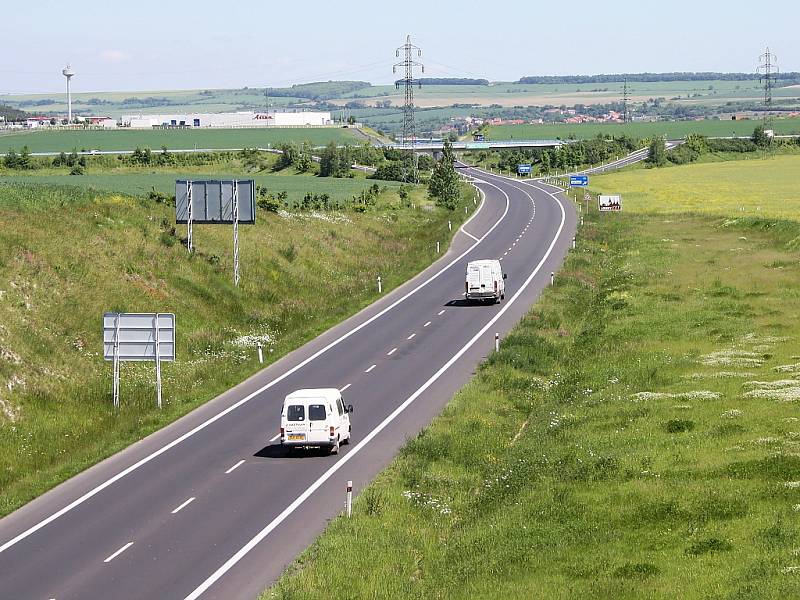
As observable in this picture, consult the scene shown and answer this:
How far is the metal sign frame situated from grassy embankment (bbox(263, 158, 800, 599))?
1079 cm

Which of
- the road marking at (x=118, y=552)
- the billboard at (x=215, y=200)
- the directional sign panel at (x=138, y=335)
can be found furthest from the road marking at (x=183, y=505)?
the billboard at (x=215, y=200)

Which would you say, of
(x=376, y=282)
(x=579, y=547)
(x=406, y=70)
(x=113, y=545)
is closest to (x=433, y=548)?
(x=579, y=547)

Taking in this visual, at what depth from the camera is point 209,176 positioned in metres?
184

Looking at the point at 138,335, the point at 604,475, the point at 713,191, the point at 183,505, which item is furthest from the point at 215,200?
the point at 713,191

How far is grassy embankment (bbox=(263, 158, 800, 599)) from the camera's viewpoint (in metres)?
25.6

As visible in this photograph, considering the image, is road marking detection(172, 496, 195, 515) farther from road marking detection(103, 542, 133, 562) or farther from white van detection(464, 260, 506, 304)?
white van detection(464, 260, 506, 304)

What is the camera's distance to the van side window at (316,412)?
39.5m

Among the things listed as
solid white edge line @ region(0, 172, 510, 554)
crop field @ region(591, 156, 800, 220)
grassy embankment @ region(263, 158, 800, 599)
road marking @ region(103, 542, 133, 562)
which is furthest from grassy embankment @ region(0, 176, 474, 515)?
crop field @ region(591, 156, 800, 220)

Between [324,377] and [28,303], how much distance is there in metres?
14.8

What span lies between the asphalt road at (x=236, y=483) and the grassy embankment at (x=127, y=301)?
61.2 inches

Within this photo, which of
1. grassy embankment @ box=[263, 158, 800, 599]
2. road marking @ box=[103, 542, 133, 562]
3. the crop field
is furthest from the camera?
the crop field

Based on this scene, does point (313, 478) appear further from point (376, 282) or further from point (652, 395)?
point (376, 282)

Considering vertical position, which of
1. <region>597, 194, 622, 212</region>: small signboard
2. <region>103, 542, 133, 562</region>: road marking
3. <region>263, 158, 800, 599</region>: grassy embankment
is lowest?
<region>103, 542, 133, 562</region>: road marking

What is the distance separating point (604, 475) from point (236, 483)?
35.6 ft
